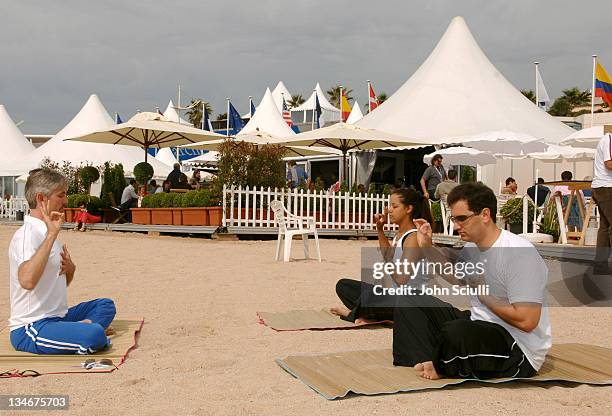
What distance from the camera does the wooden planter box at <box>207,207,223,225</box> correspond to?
1316 centimetres

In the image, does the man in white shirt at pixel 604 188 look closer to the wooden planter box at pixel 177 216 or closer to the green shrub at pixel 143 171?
the wooden planter box at pixel 177 216

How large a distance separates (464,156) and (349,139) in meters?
3.43

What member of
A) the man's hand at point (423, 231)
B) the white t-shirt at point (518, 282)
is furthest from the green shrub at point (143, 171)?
the white t-shirt at point (518, 282)

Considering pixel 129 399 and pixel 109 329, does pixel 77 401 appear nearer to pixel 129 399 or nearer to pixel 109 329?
pixel 129 399

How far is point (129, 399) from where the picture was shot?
10.4 feet

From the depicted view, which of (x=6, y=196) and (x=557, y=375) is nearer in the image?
(x=557, y=375)

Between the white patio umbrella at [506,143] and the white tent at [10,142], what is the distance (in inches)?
1014

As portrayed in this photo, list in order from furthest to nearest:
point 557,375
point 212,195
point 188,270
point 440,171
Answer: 1. point 440,171
2. point 212,195
3. point 188,270
4. point 557,375

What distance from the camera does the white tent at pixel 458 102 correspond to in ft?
64.4

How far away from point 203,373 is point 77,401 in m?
0.74

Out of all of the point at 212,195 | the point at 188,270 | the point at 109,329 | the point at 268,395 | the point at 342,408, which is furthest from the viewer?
the point at 212,195

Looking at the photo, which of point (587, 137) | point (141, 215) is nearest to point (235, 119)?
point (141, 215)

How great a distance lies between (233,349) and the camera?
428 cm

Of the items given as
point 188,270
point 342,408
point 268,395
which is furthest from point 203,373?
point 188,270
